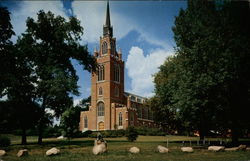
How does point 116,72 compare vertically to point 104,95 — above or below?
above

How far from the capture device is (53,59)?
2053 centimetres

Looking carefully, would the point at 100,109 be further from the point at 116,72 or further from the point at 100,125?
the point at 116,72

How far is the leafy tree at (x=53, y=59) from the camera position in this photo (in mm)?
18828

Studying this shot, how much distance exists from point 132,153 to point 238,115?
6.52 meters

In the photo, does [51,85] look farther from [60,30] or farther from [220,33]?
[220,33]

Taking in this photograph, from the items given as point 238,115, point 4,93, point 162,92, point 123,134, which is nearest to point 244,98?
point 238,115

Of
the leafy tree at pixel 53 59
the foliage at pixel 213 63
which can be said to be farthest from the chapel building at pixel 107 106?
the foliage at pixel 213 63

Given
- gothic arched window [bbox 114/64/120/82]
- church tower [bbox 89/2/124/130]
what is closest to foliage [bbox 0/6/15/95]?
gothic arched window [bbox 114/64/120/82]

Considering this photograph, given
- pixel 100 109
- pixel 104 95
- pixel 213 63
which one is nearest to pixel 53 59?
pixel 213 63

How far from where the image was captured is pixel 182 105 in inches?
575

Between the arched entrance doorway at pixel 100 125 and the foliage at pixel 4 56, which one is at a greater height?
the foliage at pixel 4 56

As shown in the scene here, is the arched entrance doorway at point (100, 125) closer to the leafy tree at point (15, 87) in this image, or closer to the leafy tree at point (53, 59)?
the leafy tree at point (53, 59)

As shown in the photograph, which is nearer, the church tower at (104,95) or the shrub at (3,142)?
the shrub at (3,142)

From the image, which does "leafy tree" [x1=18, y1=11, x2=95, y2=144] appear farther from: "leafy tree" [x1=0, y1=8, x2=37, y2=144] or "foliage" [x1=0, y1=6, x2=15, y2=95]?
"foliage" [x1=0, y1=6, x2=15, y2=95]
